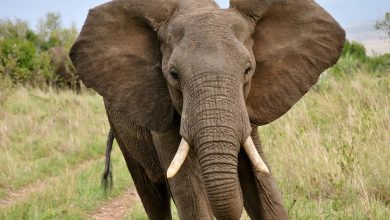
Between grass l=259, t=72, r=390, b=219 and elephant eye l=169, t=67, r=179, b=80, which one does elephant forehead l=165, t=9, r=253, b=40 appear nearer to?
elephant eye l=169, t=67, r=179, b=80

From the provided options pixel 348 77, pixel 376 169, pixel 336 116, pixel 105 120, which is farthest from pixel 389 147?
pixel 105 120

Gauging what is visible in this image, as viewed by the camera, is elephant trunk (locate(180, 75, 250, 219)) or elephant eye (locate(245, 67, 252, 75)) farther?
elephant eye (locate(245, 67, 252, 75))

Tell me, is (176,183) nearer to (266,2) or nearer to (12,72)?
(266,2)

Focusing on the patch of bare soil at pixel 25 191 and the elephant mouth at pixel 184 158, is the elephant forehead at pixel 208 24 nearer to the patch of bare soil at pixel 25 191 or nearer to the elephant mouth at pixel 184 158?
the elephant mouth at pixel 184 158

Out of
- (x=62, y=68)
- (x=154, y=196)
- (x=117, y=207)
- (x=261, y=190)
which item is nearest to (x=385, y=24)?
(x=62, y=68)

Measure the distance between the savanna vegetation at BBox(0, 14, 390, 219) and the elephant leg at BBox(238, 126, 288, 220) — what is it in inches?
35.8

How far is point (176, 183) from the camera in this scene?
12.6 ft

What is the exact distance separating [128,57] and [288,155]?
269 centimetres

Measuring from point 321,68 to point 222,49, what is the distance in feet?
3.24

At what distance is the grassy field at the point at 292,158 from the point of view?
201 inches

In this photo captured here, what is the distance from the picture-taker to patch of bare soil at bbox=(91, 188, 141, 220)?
20.3 feet

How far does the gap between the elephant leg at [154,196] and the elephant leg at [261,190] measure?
154cm

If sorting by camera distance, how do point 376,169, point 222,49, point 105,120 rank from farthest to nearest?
point 105,120, point 376,169, point 222,49

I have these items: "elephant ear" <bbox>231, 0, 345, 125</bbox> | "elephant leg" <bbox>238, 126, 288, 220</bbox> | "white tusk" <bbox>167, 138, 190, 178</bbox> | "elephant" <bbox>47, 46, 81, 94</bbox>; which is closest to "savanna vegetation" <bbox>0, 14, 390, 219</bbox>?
"elephant leg" <bbox>238, 126, 288, 220</bbox>
